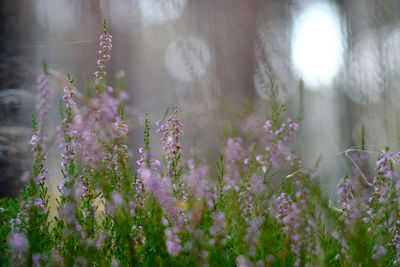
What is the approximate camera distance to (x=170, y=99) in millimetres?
8266

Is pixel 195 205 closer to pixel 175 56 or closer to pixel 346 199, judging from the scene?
pixel 346 199

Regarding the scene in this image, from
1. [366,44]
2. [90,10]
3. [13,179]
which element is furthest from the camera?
[90,10]

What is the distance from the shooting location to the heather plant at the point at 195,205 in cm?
134

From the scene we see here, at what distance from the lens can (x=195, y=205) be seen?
1.60 m

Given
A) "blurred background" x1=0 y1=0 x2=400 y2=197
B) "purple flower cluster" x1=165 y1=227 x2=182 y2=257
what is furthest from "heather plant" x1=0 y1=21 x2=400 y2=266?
"blurred background" x1=0 y1=0 x2=400 y2=197

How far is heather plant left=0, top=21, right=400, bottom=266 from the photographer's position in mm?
1343

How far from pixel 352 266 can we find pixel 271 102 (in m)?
0.91

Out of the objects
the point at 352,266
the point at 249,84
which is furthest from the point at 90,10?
the point at 352,266

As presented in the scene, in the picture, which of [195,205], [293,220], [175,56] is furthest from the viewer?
[175,56]

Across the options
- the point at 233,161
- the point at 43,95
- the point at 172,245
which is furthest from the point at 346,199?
the point at 43,95

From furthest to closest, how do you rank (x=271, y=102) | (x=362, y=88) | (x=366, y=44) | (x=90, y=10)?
(x=90, y=10) < (x=366, y=44) < (x=362, y=88) < (x=271, y=102)

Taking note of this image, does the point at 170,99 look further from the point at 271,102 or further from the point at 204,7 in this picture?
the point at 271,102

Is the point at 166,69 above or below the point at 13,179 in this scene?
above

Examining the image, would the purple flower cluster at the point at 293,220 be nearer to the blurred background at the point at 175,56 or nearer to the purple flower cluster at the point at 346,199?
the purple flower cluster at the point at 346,199
